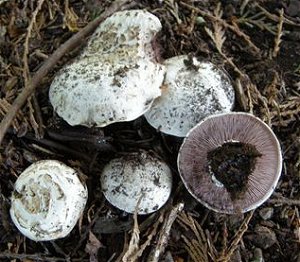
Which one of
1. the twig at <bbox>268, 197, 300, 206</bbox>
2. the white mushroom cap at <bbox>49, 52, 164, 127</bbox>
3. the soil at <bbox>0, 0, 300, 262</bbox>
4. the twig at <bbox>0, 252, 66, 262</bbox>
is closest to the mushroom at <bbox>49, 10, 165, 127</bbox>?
the white mushroom cap at <bbox>49, 52, 164, 127</bbox>

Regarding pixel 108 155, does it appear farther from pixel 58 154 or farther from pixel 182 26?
pixel 182 26

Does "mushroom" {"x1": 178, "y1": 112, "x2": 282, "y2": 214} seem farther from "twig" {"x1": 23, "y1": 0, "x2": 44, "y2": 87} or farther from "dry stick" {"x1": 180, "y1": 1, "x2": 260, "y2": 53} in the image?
"twig" {"x1": 23, "y1": 0, "x2": 44, "y2": 87}

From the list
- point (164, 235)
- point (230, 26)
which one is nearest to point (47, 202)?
point (164, 235)

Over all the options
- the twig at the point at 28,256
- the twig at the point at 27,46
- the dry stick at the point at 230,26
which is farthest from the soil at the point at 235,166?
the twig at the point at 27,46

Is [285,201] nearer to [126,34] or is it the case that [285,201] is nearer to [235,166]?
[235,166]

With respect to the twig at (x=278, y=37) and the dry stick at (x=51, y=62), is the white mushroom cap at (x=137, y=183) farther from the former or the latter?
the twig at (x=278, y=37)

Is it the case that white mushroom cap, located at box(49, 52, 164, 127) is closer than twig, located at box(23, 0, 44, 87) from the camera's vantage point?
Yes

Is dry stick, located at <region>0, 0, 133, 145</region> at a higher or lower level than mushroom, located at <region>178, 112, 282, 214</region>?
higher
